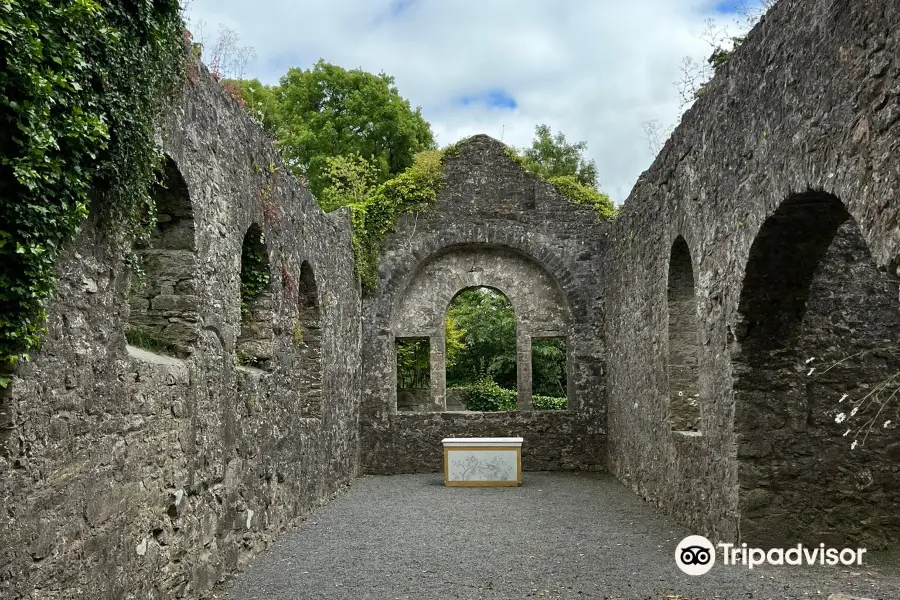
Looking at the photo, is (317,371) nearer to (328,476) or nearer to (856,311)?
(328,476)

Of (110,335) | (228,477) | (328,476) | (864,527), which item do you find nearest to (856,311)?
(864,527)

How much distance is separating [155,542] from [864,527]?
5.27 metres

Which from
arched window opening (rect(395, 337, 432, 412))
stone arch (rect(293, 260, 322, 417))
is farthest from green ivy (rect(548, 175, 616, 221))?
stone arch (rect(293, 260, 322, 417))

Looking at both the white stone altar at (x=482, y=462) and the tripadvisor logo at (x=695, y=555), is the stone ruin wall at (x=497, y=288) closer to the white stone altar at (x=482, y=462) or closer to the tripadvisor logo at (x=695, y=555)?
the white stone altar at (x=482, y=462)

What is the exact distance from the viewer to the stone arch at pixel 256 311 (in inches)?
301

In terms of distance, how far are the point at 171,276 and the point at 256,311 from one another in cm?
208

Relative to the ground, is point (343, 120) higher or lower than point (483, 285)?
higher

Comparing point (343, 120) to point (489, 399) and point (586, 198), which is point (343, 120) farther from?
point (586, 198)

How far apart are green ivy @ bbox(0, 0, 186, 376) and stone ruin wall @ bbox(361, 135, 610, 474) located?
30.8ft

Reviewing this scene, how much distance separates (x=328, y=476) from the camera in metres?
10.3

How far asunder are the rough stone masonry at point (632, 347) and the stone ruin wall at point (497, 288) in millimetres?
1652

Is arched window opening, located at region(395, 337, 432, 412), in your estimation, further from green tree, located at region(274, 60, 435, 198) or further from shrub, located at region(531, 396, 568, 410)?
green tree, located at region(274, 60, 435, 198)

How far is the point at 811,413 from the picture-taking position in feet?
21.1

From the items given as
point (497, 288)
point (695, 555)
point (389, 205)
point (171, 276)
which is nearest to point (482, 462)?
point (497, 288)
